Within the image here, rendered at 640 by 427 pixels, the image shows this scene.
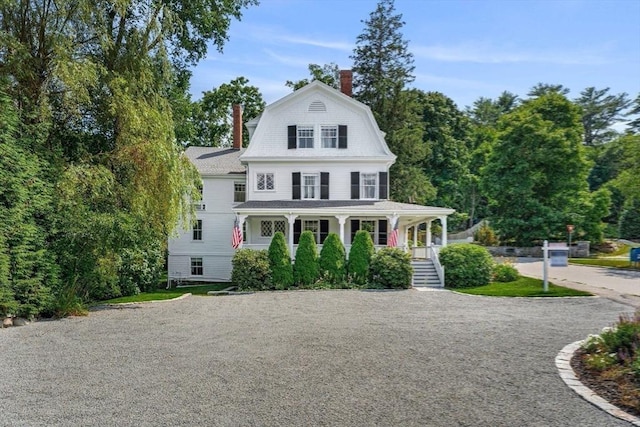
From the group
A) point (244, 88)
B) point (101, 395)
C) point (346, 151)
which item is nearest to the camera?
point (101, 395)

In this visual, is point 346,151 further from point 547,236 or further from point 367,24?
point 547,236

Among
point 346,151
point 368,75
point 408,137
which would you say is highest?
point 368,75

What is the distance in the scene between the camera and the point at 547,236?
34.3 m

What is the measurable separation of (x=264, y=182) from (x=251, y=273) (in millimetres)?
6136

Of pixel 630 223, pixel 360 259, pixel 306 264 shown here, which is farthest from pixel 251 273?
pixel 630 223

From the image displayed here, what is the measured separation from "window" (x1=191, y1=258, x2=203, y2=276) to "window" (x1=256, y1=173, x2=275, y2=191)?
202 inches

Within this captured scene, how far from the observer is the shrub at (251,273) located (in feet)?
63.1

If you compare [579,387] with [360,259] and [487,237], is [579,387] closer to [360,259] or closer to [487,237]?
[360,259]

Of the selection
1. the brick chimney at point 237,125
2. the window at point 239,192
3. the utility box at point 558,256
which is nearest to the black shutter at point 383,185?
the window at point 239,192

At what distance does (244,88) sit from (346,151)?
1858 centimetres

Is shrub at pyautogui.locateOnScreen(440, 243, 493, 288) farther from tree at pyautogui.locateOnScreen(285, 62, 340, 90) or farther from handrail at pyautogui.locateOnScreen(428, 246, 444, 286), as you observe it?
tree at pyautogui.locateOnScreen(285, 62, 340, 90)

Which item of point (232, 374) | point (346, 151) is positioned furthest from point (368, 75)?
point (232, 374)

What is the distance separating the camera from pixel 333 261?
64.5 feet

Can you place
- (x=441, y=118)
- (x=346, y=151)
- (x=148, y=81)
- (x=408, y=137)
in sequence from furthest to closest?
(x=441, y=118), (x=408, y=137), (x=346, y=151), (x=148, y=81)
